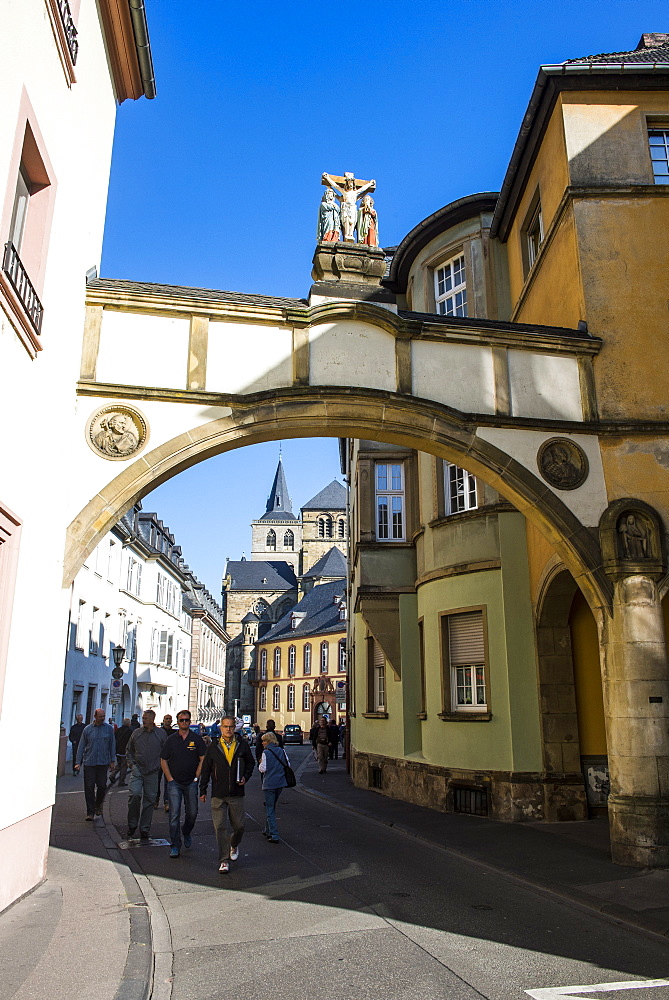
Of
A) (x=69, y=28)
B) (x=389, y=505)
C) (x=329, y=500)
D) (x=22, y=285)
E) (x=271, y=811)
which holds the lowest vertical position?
(x=271, y=811)

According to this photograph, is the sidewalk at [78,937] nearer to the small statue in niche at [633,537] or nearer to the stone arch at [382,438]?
the stone arch at [382,438]

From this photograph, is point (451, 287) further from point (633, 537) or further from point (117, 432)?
point (117, 432)

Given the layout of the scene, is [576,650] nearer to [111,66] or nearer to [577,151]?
[577,151]

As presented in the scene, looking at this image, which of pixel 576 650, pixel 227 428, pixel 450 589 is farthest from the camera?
pixel 450 589

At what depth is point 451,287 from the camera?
703 inches

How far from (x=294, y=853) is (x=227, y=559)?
110765 mm

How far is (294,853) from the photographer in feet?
34.8

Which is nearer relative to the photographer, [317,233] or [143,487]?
[143,487]

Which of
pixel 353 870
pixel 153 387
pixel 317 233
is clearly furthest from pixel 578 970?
pixel 317 233

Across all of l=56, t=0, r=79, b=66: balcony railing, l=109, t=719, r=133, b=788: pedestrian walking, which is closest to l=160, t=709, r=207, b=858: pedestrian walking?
l=109, t=719, r=133, b=788: pedestrian walking

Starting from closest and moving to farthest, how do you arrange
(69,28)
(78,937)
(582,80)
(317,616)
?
(78,937)
(69,28)
(582,80)
(317,616)

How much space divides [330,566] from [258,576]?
19.7 meters

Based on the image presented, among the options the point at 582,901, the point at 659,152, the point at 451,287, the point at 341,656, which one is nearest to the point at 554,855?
the point at 582,901

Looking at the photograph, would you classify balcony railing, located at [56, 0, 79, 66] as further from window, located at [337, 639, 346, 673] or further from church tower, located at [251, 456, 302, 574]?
church tower, located at [251, 456, 302, 574]
